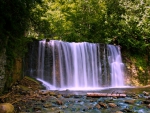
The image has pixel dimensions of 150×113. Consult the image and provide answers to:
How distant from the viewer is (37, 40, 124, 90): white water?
43.9ft

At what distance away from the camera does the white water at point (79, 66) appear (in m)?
13.4

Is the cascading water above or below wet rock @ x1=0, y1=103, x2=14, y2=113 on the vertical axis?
above

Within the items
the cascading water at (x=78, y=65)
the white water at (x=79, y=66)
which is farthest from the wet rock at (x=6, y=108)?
the white water at (x=79, y=66)

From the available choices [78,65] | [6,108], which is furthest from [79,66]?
[6,108]

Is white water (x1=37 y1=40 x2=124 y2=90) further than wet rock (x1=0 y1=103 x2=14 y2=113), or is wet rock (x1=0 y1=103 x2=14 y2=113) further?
white water (x1=37 y1=40 x2=124 y2=90)

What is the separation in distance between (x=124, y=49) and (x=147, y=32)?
234 cm

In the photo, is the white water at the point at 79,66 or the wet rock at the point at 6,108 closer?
the wet rock at the point at 6,108

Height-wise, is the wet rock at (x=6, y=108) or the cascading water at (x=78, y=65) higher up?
the cascading water at (x=78, y=65)

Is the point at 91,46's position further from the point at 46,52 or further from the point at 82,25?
the point at 82,25

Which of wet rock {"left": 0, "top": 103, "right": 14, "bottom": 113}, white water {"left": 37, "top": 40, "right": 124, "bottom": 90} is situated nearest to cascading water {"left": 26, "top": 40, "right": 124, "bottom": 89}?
white water {"left": 37, "top": 40, "right": 124, "bottom": 90}

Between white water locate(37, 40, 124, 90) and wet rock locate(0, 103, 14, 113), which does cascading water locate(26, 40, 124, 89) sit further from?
wet rock locate(0, 103, 14, 113)

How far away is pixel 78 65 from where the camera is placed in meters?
14.6

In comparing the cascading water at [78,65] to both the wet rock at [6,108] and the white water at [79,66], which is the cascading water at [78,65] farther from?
the wet rock at [6,108]

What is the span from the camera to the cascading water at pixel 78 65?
13.3 m
